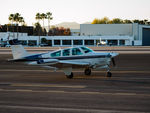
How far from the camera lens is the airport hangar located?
394 ft

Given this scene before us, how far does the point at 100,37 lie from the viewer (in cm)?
11975

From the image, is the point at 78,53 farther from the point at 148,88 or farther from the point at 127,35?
the point at 127,35

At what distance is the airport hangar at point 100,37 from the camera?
394ft

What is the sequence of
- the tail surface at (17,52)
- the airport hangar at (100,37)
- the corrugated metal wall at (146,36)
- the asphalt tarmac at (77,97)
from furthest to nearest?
the corrugated metal wall at (146,36)
the airport hangar at (100,37)
the tail surface at (17,52)
the asphalt tarmac at (77,97)

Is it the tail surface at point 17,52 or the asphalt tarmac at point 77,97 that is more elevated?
the tail surface at point 17,52

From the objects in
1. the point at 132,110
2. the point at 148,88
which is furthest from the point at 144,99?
the point at 148,88

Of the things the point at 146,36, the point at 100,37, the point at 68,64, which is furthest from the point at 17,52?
the point at 146,36

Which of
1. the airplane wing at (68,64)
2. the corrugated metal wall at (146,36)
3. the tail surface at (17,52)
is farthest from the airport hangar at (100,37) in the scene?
the airplane wing at (68,64)

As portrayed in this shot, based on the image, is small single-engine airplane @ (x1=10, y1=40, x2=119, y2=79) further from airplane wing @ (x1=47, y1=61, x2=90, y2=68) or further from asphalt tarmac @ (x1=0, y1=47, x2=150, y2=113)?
asphalt tarmac @ (x1=0, y1=47, x2=150, y2=113)

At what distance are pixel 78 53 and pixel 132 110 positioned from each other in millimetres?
9699

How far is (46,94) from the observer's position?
42.9ft

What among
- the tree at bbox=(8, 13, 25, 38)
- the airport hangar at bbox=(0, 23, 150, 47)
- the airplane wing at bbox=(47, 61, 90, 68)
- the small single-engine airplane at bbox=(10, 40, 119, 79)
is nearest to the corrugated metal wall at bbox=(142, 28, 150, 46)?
the airport hangar at bbox=(0, 23, 150, 47)

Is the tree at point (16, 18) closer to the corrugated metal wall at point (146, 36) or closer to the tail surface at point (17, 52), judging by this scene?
the corrugated metal wall at point (146, 36)

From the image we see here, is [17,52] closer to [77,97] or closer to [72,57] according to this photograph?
[72,57]
